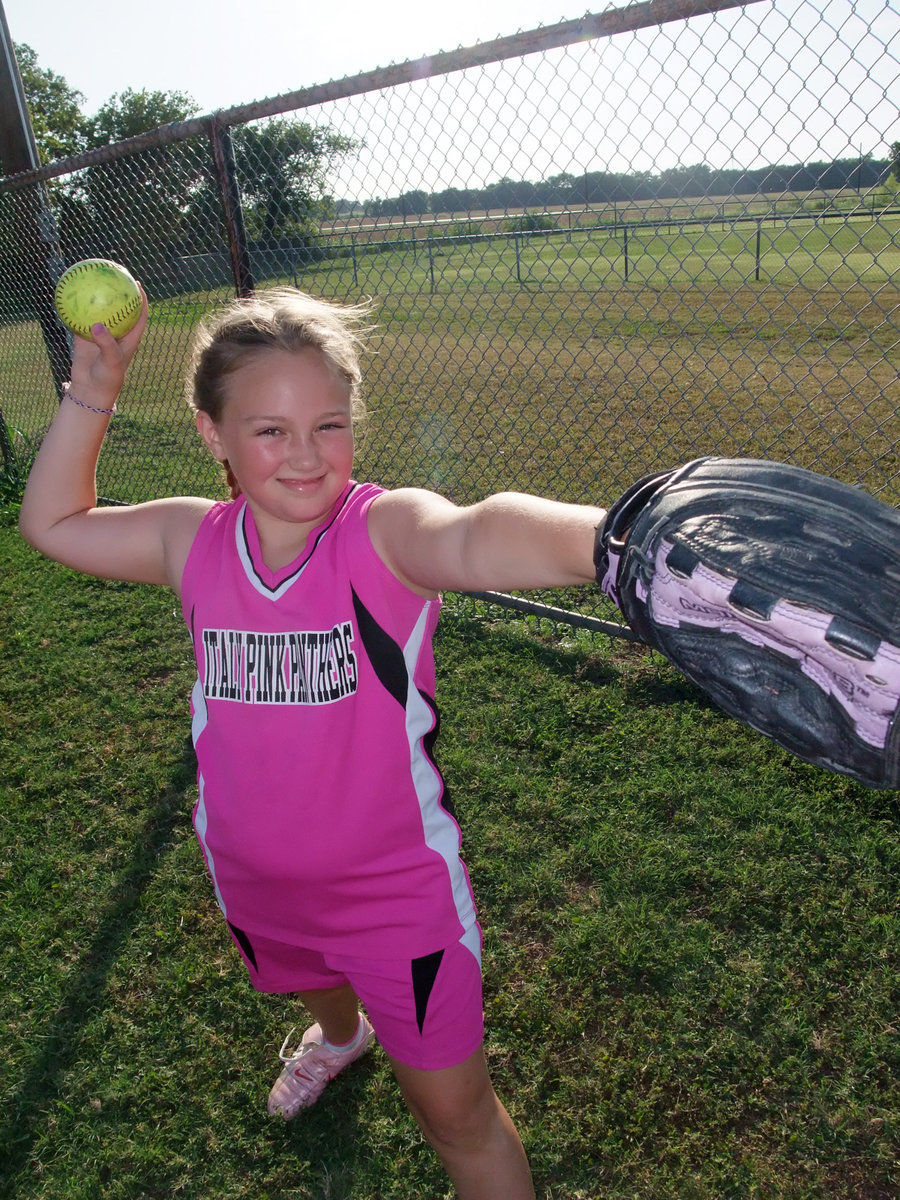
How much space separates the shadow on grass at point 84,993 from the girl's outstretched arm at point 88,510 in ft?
4.56

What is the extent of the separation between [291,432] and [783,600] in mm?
1059

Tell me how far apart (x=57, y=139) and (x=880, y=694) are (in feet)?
185

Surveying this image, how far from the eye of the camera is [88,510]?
1935mm

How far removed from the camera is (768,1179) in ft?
6.22

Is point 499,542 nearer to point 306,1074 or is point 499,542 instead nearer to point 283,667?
point 283,667

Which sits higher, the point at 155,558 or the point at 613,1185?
the point at 155,558

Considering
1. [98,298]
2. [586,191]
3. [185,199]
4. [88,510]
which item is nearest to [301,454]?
[88,510]

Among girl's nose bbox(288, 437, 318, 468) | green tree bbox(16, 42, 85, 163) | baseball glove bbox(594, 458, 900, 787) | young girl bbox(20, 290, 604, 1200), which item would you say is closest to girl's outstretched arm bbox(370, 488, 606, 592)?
young girl bbox(20, 290, 604, 1200)

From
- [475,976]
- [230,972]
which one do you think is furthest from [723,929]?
[230,972]

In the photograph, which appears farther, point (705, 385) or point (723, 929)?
point (705, 385)

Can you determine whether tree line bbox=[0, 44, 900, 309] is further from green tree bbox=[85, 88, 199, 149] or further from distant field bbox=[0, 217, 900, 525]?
green tree bbox=[85, 88, 199, 149]

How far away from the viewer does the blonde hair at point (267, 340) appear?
1.66 metres

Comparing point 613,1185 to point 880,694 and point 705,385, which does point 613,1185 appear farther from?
point 705,385

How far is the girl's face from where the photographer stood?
162 centimetres
